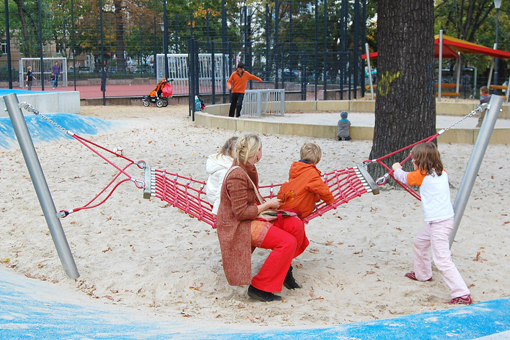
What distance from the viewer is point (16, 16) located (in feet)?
64.8

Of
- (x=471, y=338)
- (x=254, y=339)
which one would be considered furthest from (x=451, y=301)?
(x=254, y=339)

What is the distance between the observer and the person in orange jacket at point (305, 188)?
384 centimetres

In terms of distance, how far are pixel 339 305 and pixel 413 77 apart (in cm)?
376

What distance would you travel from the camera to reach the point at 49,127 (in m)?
10.5

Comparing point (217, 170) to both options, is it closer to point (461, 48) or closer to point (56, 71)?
point (461, 48)

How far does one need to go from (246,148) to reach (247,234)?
56 centimetres

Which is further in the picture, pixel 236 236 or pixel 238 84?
pixel 238 84

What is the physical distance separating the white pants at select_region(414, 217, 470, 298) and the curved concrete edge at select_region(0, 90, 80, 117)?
33.1 feet

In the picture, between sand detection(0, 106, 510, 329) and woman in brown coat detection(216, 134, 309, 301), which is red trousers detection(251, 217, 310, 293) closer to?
woman in brown coat detection(216, 134, 309, 301)

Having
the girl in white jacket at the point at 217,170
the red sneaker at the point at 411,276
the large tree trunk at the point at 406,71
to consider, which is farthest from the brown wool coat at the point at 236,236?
the large tree trunk at the point at 406,71

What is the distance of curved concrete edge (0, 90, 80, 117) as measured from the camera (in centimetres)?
1239

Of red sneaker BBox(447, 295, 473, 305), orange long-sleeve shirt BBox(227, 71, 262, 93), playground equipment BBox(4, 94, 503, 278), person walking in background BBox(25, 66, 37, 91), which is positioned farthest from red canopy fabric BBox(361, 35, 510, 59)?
red sneaker BBox(447, 295, 473, 305)

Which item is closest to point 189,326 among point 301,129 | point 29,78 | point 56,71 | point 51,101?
point 301,129

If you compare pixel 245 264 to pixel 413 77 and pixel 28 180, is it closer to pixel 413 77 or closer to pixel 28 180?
pixel 413 77
